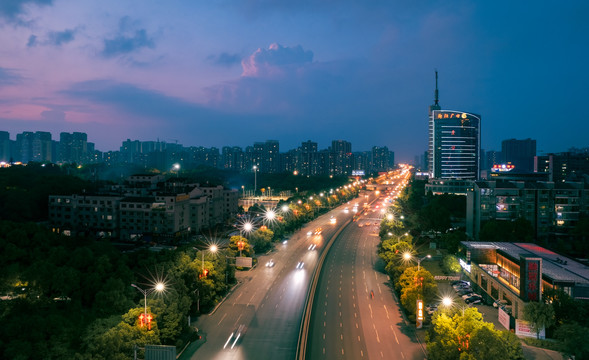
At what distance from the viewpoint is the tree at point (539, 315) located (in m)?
26.2

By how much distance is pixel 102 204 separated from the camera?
61562 millimetres

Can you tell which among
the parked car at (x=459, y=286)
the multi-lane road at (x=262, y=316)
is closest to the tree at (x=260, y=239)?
the multi-lane road at (x=262, y=316)

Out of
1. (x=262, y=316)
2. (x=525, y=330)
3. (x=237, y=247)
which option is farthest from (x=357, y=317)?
(x=237, y=247)

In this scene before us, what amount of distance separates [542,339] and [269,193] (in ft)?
311

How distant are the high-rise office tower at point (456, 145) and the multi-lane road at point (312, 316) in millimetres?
93779

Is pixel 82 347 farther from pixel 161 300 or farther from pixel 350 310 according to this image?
pixel 350 310

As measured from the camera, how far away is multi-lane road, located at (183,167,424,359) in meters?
25.4

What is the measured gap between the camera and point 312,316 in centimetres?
3084

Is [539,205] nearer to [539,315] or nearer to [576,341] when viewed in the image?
[539,315]

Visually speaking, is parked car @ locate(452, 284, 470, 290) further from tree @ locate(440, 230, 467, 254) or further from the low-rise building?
tree @ locate(440, 230, 467, 254)

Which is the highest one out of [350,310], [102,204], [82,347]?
[102,204]

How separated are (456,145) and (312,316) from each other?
118 m

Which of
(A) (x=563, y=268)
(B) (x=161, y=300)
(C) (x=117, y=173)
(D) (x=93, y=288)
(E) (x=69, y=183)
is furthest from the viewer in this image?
(C) (x=117, y=173)

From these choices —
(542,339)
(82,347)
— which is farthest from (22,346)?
(542,339)
